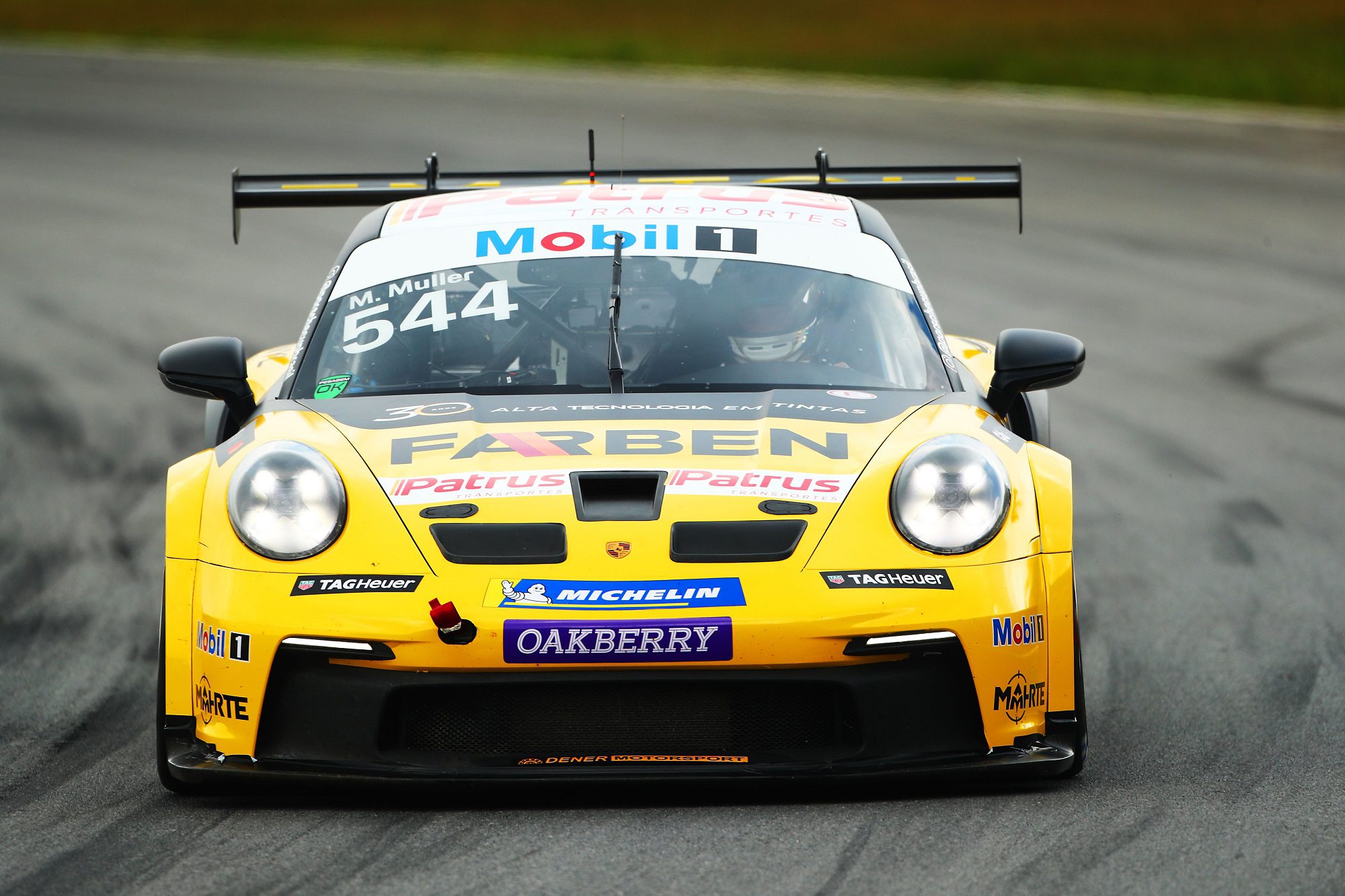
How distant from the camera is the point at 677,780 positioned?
4156mm

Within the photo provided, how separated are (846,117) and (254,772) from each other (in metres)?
16.4

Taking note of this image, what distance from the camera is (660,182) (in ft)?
21.0

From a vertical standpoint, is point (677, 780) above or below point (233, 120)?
below

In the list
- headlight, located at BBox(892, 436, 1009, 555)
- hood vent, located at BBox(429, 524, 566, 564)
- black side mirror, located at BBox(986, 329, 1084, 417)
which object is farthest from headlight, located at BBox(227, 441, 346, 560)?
black side mirror, located at BBox(986, 329, 1084, 417)

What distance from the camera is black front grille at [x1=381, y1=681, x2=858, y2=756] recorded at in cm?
418

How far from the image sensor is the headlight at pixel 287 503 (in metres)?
4.33

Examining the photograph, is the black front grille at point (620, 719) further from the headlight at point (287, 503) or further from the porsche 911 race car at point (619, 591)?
the headlight at point (287, 503)

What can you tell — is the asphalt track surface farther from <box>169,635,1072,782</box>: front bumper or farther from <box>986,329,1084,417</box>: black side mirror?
<box>986,329,1084,417</box>: black side mirror

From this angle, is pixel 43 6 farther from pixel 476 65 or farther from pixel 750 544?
pixel 750 544

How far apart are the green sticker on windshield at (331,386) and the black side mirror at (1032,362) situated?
171cm

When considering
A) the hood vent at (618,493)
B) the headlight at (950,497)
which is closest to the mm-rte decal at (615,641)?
the hood vent at (618,493)

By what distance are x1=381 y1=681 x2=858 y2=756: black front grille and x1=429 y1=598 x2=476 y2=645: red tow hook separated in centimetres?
12

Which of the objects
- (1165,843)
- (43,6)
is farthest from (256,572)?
(43,6)

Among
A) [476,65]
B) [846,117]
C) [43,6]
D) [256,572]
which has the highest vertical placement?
[43,6]
